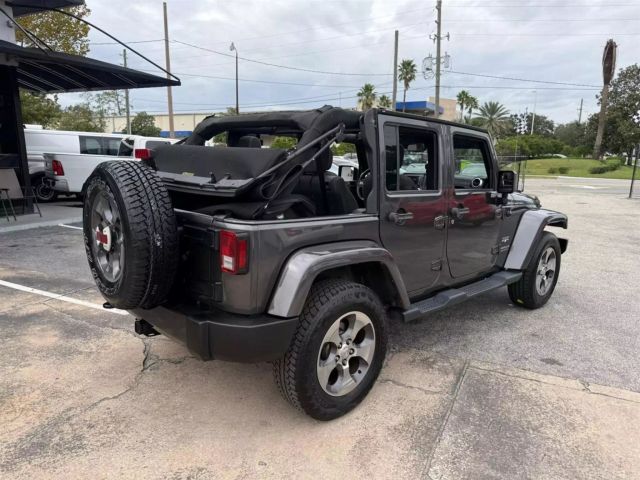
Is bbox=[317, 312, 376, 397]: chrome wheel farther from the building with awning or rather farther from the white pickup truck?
the white pickup truck

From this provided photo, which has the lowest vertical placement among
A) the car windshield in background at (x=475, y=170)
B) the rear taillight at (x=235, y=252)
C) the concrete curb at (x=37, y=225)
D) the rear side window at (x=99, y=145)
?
the concrete curb at (x=37, y=225)

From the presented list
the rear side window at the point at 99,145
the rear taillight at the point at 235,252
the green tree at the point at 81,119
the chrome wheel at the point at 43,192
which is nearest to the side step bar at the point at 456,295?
the rear taillight at the point at 235,252

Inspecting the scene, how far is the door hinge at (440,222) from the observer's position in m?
3.58

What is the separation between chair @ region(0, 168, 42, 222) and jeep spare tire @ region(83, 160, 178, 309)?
26.8ft

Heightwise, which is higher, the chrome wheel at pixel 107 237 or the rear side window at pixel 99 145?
the rear side window at pixel 99 145

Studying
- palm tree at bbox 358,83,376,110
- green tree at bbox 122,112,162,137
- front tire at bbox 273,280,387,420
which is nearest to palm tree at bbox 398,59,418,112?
palm tree at bbox 358,83,376,110

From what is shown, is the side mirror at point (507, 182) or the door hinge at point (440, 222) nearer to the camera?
the door hinge at point (440, 222)

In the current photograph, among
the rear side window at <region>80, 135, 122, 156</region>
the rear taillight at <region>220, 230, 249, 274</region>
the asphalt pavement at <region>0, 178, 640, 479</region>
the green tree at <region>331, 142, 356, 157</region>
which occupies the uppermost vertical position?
the rear side window at <region>80, 135, 122, 156</region>

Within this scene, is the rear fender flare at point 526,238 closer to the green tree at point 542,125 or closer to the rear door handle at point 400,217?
the rear door handle at point 400,217

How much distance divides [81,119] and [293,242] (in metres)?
43.8

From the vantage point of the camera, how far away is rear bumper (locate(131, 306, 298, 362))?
8.13 ft

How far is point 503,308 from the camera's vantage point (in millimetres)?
5027

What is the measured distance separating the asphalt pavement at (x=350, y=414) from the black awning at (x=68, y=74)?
521 centimetres

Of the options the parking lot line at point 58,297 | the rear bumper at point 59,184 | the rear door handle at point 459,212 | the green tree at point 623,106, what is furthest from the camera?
the green tree at point 623,106
